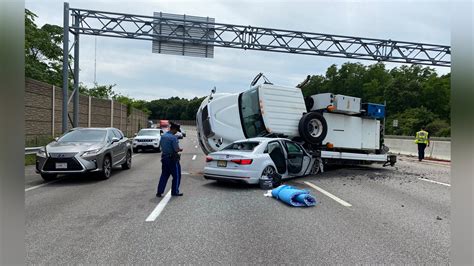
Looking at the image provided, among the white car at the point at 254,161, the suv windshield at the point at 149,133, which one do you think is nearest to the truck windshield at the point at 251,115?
the white car at the point at 254,161

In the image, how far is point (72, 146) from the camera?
10.4m

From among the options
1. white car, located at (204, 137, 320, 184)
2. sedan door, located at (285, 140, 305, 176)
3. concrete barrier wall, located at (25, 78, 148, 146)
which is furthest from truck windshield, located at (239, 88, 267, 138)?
concrete barrier wall, located at (25, 78, 148, 146)

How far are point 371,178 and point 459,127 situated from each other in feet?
37.9

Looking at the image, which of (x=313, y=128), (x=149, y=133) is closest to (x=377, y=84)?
(x=149, y=133)

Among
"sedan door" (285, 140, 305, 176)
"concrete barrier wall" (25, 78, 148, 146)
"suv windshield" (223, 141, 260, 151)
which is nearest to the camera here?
"suv windshield" (223, 141, 260, 151)

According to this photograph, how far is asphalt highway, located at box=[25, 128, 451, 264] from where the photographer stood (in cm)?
449

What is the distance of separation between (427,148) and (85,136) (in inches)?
796

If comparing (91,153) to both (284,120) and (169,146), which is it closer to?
(169,146)

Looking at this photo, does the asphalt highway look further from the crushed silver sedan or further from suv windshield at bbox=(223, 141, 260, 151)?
suv windshield at bbox=(223, 141, 260, 151)

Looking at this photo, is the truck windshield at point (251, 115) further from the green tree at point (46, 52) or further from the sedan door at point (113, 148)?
the green tree at point (46, 52)

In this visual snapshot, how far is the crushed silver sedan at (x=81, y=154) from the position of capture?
9852 millimetres

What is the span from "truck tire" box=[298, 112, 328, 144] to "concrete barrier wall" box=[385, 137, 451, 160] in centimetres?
1120

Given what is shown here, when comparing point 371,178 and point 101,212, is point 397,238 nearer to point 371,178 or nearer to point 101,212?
point 101,212

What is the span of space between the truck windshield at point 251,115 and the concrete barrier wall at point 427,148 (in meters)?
13.2
